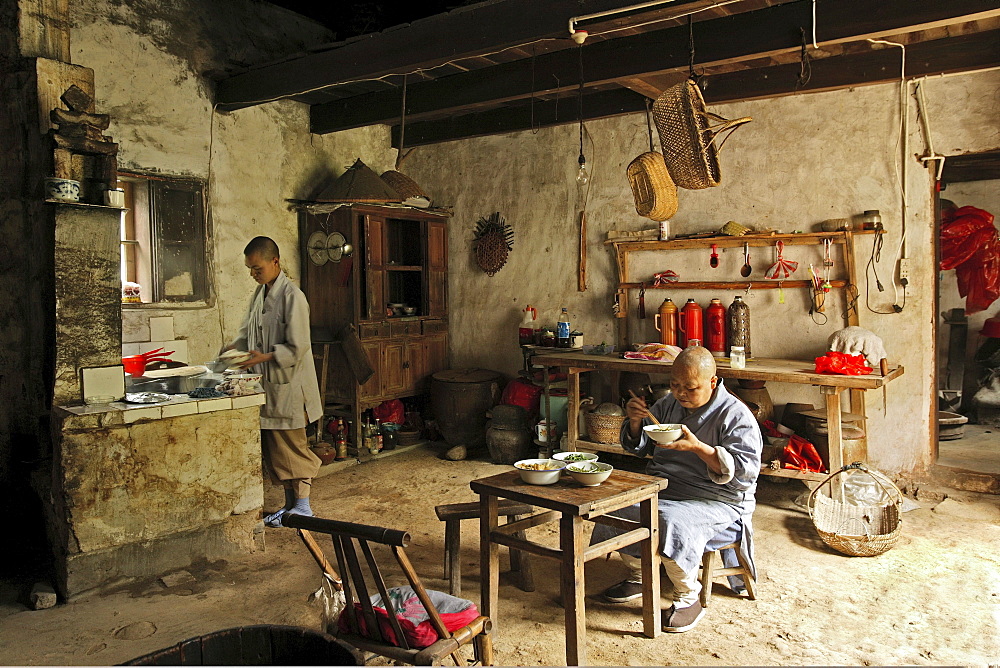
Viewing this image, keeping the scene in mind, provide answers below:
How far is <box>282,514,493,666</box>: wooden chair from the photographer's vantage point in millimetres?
2482

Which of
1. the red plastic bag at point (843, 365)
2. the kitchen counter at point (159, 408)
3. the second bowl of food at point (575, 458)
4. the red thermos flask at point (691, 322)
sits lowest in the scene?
the second bowl of food at point (575, 458)

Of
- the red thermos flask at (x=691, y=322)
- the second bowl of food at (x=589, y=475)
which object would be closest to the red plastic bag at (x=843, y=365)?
the red thermos flask at (x=691, y=322)

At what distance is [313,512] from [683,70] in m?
4.35

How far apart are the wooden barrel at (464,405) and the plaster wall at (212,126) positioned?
2006mm

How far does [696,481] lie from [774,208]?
3.39 metres

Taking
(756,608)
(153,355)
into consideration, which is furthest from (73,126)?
(756,608)

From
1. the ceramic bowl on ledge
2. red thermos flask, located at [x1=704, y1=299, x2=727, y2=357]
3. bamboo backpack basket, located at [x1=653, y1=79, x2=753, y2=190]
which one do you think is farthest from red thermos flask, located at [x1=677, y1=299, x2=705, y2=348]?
the ceramic bowl on ledge

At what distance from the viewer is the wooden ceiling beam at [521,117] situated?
6.58m

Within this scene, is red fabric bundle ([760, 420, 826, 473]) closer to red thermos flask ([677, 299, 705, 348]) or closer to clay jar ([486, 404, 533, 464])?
red thermos flask ([677, 299, 705, 348])

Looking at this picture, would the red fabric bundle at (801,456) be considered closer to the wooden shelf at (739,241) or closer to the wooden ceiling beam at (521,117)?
the wooden shelf at (739,241)

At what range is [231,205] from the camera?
6.84m

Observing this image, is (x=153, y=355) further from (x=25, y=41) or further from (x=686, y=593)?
(x=686, y=593)

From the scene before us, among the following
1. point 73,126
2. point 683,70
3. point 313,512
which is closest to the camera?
point 73,126

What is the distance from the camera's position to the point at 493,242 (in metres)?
8.07
